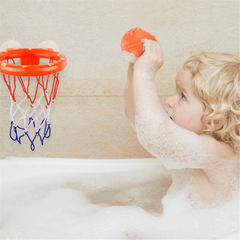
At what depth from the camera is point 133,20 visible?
142 cm

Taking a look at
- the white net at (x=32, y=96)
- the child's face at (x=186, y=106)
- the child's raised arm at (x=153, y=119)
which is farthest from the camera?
the white net at (x=32, y=96)

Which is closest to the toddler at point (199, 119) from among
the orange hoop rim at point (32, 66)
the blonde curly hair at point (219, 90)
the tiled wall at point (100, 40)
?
the blonde curly hair at point (219, 90)

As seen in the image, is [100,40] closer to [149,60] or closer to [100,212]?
[149,60]

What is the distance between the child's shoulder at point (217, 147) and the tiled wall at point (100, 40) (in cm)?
62

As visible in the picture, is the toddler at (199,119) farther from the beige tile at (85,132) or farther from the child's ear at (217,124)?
the beige tile at (85,132)

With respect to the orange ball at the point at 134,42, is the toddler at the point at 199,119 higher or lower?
lower

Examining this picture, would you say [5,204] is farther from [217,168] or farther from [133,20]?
[133,20]

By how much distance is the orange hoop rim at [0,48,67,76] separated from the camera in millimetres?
912

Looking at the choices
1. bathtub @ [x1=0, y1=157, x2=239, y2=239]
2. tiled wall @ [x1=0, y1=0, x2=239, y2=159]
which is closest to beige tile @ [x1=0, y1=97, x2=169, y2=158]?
tiled wall @ [x1=0, y1=0, x2=239, y2=159]

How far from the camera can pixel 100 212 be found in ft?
3.76

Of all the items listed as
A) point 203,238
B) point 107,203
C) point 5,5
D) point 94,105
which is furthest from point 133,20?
point 203,238

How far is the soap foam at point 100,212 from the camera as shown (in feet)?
3.42

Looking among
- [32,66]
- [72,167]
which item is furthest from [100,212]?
[32,66]

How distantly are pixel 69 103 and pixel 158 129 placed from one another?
0.81m
